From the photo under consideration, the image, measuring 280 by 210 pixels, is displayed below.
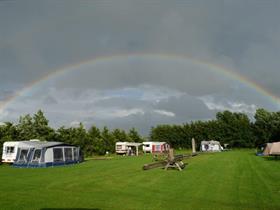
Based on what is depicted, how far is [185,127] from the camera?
Result: 87.4m

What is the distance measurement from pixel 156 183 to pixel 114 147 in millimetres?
43892

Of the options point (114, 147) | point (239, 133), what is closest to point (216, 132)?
point (239, 133)

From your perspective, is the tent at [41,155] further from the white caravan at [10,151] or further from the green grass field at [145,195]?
the green grass field at [145,195]

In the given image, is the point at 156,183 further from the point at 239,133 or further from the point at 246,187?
the point at 239,133

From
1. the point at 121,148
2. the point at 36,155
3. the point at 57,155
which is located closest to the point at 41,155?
the point at 36,155

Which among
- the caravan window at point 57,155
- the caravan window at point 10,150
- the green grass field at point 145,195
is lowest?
the green grass field at point 145,195

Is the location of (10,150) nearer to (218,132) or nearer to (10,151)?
(10,151)

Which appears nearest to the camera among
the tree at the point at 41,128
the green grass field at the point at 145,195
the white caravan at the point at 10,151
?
the green grass field at the point at 145,195

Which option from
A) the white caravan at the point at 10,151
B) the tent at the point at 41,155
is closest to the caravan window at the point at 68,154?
the tent at the point at 41,155

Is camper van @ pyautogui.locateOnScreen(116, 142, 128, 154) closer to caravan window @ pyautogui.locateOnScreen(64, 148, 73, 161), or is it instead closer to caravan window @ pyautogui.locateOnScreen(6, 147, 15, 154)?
caravan window @ pyautogui.locateOnScreen(64, 148, 73, 161)

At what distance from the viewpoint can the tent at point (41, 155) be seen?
29219mm

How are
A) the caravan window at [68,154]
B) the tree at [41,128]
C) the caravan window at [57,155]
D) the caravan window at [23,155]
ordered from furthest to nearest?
the tree at [41,128] < the caravan window at [68,154] < the caravan window at [57,155] < the caravan window at [23,155]

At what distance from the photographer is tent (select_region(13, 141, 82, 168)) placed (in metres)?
29.2

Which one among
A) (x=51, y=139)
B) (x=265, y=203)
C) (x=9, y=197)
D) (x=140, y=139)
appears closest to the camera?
(x=265, y=203)
